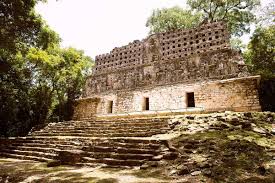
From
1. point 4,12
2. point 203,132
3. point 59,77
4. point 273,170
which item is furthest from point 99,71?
point 273,170

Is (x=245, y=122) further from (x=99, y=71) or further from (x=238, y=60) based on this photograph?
(x=99, y=71)

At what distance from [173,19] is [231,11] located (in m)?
5.47

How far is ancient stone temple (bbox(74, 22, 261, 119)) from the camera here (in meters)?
11.9

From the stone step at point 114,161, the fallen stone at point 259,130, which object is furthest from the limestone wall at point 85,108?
the fallen stone at point 259,130

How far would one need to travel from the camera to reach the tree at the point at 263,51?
15789 millimetres

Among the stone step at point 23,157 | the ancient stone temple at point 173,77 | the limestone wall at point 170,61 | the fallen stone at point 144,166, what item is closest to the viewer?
the fallen stone at point 144,166

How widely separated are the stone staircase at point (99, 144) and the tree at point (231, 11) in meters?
15.0

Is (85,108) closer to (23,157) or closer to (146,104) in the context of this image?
(146,104)

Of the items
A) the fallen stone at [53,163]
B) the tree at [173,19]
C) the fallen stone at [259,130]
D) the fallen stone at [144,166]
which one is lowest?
the fallen stone at [53,163]

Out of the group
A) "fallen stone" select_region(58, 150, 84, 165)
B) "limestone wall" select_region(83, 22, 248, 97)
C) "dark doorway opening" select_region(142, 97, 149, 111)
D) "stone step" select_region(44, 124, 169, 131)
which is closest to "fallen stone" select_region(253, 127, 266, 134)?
"stone step" select_region(44, 124, 169, 131)

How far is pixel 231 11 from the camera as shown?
20422mm

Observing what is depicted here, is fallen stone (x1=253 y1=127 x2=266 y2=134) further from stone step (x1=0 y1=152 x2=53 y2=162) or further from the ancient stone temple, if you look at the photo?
stone step (x1=0 y1=152 x2=53 y2=162)

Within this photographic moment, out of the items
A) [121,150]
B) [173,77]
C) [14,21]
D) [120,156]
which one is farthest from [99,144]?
[173,77]

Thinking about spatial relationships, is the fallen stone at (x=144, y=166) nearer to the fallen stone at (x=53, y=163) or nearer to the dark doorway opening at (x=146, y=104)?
the fallen stone at (x=53, y=163)
